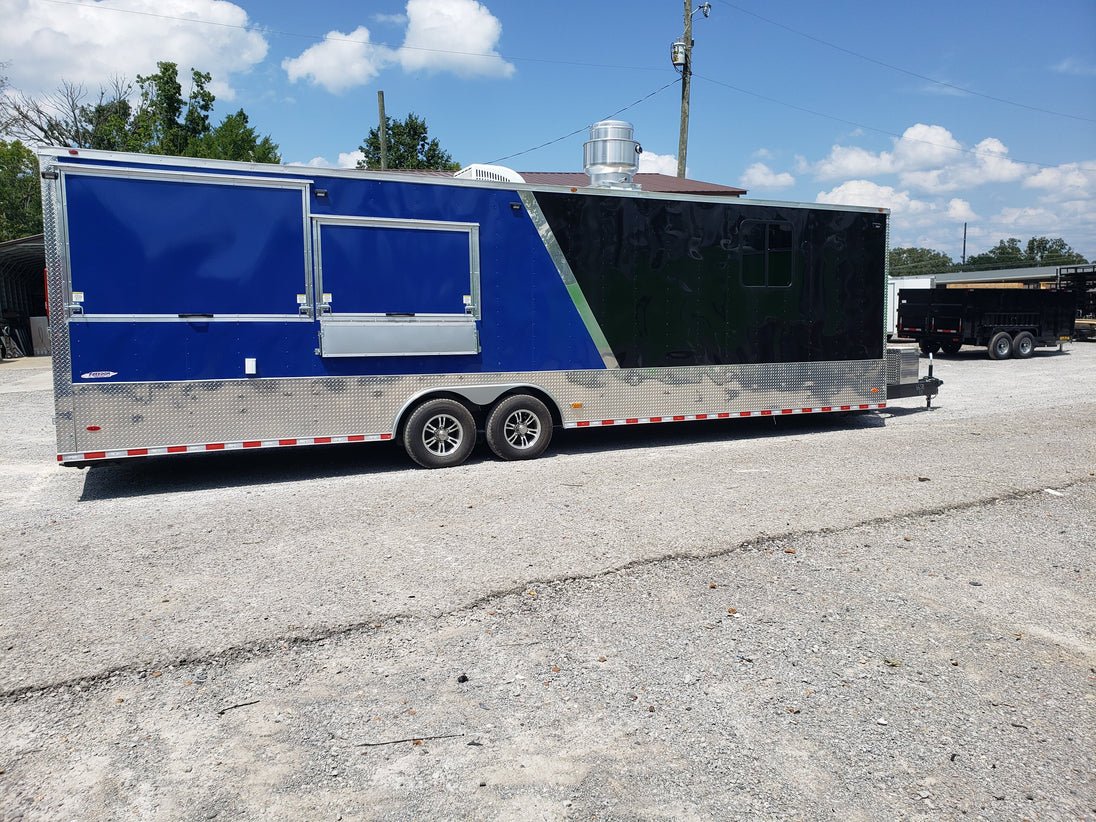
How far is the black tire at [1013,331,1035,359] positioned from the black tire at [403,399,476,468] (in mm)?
20164

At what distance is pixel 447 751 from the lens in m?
3.31

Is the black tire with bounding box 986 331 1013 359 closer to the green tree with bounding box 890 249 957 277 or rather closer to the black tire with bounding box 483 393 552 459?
the black tire with bounding box 483 393 552 459

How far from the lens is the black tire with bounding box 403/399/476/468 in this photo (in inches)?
343

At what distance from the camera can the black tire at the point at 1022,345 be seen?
23344mm

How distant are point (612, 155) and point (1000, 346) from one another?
17.4 meters

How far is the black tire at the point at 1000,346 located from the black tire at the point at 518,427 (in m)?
18.3

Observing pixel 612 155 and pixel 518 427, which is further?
pixel 612 155

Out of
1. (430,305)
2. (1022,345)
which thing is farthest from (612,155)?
(1022,345)

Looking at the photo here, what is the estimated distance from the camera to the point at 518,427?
9.23 metres

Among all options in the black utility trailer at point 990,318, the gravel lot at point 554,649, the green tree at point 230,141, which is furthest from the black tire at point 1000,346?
the green tree at point 230,141

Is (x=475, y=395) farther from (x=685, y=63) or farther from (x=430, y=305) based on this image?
(x=685, y=63)

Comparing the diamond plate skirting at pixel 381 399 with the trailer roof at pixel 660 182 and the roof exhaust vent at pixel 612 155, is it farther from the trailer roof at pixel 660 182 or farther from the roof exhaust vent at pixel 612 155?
the trailer roof at pixel 660 182

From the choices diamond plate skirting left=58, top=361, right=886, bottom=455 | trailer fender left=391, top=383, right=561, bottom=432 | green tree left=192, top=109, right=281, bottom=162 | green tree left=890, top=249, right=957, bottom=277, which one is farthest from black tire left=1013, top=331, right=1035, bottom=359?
green tree left=890, top=249, right=957, bottom=277

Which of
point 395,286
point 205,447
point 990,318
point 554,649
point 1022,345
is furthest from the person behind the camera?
point 1022,345
